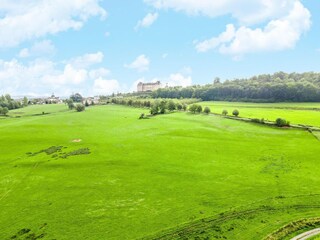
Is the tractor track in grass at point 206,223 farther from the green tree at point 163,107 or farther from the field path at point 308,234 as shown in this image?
the green tree at point 163,107

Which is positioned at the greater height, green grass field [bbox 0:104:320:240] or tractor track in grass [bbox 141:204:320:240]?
green grass field [bbox 0:104:320:240]

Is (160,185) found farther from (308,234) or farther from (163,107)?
(163,107)

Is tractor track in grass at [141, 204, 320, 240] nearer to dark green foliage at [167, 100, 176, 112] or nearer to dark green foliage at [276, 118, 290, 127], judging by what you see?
dark green foliage at [276, 118, 290, 127]

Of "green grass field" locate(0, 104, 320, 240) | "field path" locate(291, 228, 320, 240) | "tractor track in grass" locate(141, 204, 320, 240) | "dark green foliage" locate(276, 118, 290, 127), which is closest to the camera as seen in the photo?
"field path" locate(291, 228, 320, 240)

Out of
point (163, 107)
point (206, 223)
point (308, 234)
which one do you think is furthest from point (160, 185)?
point (163, 107)

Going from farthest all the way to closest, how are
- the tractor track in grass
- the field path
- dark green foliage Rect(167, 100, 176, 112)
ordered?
1. dark green foliage Rect(167, 100, 176, 112)
2. the tractor track in grass
3. the field path

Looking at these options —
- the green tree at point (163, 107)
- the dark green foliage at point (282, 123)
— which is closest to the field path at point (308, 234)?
the dark green foliage at point (282, 123)

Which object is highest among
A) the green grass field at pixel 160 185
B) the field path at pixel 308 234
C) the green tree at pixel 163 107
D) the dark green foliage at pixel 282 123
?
the green tree at pixel 163 107

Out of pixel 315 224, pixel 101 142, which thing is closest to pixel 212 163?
pixel 315 224

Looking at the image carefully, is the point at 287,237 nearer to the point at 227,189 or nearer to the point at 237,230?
the point at 237,230

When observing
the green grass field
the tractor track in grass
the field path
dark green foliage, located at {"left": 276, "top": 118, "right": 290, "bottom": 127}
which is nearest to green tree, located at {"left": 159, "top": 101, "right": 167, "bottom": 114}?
the green grass field
